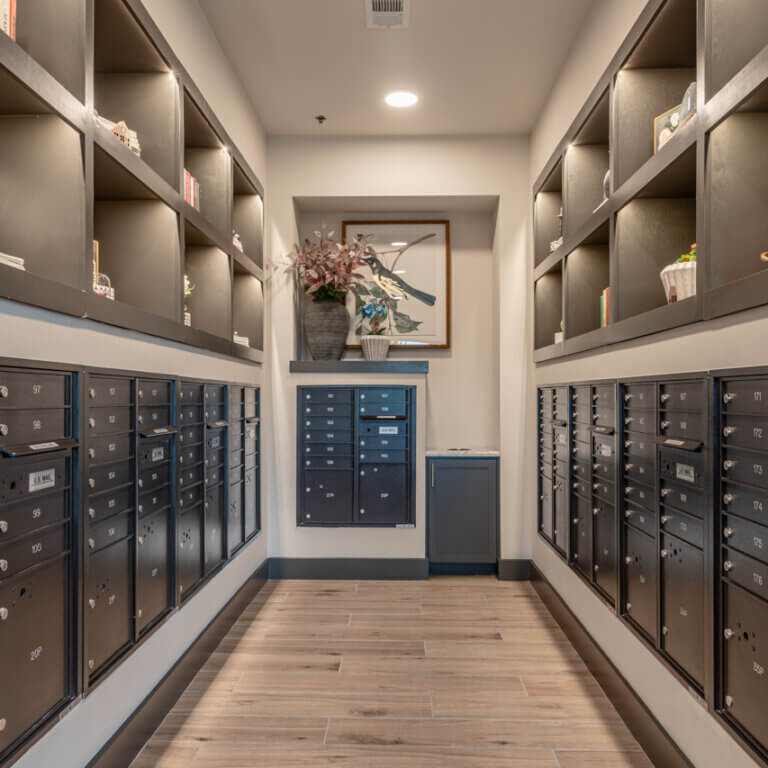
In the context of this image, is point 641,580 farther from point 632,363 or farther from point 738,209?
point 738,209

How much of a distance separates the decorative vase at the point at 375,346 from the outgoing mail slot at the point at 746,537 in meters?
2.79

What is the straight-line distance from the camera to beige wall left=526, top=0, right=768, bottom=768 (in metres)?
1.52

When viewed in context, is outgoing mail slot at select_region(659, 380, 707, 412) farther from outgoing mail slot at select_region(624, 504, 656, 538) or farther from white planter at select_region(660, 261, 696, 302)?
outgoing mail slot at select_region(624, 504, 656, 538)

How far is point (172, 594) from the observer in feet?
7.68

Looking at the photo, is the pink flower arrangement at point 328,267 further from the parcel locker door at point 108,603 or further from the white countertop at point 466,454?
the parcel locker door at point 108,603

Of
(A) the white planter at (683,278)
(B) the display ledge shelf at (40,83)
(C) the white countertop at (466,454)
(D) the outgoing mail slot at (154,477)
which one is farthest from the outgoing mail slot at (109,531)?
(C) the white countertop at (466,454)

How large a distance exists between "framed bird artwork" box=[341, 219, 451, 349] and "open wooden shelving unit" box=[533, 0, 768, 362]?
79cm

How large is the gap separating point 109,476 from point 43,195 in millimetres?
766

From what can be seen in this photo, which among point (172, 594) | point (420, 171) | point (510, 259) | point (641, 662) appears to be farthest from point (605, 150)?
point (172, 594)

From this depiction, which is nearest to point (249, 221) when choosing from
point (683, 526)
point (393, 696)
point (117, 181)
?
point (117, 181)

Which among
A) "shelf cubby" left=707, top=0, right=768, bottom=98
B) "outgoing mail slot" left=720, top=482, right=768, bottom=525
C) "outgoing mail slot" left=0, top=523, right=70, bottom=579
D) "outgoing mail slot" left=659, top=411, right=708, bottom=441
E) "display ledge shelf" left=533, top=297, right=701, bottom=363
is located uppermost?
"shelf cubby" left=707, top=0, right=768, bottom=98

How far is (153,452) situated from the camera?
2160 millimetres

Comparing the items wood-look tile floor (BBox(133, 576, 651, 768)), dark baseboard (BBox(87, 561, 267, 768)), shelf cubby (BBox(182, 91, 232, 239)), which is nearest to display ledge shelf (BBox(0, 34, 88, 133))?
shelf cubby (BBox(182, 91, 232, 239))

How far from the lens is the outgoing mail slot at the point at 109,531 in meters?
1.71
